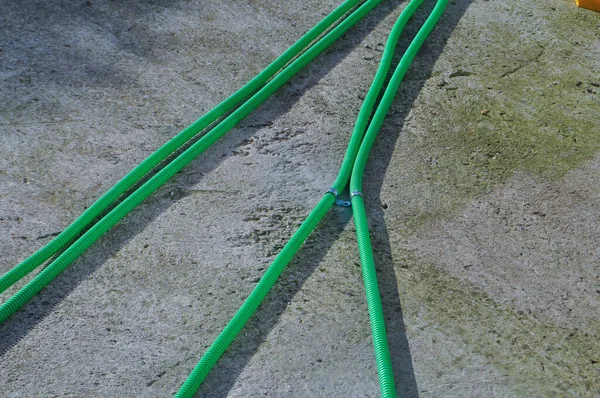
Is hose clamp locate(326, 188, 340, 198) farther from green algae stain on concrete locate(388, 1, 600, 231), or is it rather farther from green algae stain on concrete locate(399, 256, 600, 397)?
green algae stain on concrete locate(399, 256, 600, 397)

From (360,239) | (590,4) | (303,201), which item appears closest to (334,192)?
(303,201)

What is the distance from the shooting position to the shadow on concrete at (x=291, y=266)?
227 centimetres

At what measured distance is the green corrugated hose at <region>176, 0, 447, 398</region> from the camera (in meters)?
2.20

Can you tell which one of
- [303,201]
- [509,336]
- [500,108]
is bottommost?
[509,336]

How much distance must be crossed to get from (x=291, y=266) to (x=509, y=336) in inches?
30.3

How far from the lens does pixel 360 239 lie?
2.61 m

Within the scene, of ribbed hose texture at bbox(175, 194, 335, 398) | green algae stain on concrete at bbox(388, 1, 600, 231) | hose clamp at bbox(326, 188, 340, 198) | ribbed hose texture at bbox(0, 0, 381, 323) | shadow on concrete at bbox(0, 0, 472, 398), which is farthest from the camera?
green algae stain on concrete at bbox(388, 1, 600, 231)

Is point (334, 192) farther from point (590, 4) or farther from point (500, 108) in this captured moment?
point (590, 4)

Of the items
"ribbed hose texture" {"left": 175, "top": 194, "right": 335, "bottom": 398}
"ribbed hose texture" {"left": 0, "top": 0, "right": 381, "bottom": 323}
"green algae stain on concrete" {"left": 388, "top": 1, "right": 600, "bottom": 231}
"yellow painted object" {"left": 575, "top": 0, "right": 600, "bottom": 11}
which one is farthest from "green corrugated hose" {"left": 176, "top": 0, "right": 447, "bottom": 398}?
"yellow painted object" {"left": 575, "top": 0, "right": 600, "bottom": 11}

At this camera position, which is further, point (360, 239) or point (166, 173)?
point (166, 173)

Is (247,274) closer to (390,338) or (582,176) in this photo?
(390,338)

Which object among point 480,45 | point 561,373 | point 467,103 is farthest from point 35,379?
point 480,45

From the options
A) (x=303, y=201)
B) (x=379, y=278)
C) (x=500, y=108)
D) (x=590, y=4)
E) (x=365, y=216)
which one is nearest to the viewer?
(x=379, y=278)

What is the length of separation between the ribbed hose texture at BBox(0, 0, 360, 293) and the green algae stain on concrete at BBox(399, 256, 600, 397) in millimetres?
1080
